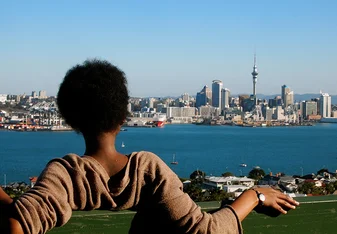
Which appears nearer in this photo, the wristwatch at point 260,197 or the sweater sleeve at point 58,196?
the sweater sleeve at point 58,196

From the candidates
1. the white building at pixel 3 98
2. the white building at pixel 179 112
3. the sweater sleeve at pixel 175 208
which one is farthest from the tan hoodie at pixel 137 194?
the white building at pixel 179 112

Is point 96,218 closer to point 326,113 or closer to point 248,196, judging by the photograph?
point 248,196

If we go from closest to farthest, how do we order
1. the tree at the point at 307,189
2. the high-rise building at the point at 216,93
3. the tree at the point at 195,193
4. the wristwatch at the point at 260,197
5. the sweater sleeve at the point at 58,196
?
the sweater sleeve at the point at 58,196 → the wristwatch at the point at 260,197 → the tree at the point at 195,193 → the tree at the point at 307,189 → the high-rise building at the point at 216,93

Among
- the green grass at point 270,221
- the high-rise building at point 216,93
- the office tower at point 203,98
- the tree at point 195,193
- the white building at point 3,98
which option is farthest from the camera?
the office tower at point 203,98

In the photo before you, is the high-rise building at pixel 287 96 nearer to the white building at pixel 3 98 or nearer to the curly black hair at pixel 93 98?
the white building at pixel 3 98

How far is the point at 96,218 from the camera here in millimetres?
1321

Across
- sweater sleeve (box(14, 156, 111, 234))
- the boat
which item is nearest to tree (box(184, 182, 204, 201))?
sweater sleeve (box(14, 156, 111, 234))

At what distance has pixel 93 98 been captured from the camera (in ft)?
1.90

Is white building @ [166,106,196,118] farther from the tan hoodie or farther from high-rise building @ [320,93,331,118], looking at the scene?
the tan hoodie

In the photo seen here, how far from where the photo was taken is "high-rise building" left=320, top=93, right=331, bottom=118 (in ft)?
258

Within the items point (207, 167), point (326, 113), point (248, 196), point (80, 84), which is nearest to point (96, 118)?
point (80, 84)

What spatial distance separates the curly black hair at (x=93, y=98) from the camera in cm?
58

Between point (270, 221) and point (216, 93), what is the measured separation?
84898 millimetres

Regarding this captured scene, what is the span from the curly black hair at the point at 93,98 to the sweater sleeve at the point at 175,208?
56 mm
